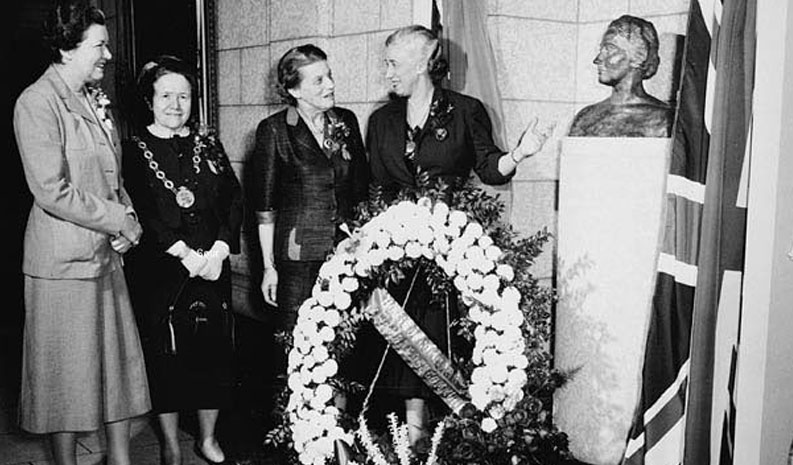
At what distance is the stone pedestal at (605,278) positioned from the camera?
10.7 ft

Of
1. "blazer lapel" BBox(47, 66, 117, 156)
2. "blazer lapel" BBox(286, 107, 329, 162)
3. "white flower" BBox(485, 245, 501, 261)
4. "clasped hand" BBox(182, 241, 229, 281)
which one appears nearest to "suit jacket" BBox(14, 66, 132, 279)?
"blazer lapel" BBox(47, 66, 117, 156)

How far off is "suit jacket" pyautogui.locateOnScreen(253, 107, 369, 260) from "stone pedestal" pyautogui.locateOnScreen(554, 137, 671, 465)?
0.87m

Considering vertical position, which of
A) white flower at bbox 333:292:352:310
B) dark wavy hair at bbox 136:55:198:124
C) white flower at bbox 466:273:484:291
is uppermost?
dark wavy hair at bbox 136:55:198:124

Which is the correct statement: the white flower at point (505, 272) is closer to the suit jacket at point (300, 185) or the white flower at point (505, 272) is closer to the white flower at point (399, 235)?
the white flower at point (399, 235)

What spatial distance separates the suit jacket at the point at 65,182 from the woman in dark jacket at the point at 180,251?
188 mm

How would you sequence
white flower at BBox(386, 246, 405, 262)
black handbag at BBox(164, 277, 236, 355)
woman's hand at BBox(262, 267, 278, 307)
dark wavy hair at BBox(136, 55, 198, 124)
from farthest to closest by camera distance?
woman's hand at BBox(262, 267, 278, 307) < black handbag at BBox(164, 277, 236, 355) < dark wavy hair at BBox(136, 55, 198, 124) < white flower at BBox(386, 246, 405, 262)

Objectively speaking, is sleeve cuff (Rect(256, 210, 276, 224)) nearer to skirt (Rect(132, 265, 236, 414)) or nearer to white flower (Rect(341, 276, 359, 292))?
skirt (Rect(132, 265, 236, 414))

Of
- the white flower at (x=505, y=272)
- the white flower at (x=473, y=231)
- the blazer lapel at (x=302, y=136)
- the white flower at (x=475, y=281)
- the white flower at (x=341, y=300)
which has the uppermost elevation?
the blazer lapel at (x=302, y=136)

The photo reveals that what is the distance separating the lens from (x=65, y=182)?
114 inches

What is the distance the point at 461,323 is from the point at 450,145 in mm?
690

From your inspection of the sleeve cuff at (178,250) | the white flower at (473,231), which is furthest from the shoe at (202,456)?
the white flower at (473,231)

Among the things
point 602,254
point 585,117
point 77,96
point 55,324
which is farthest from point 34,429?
point 585,117

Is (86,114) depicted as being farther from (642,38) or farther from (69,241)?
(642,38)

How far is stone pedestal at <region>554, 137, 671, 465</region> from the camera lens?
10.7 feet
